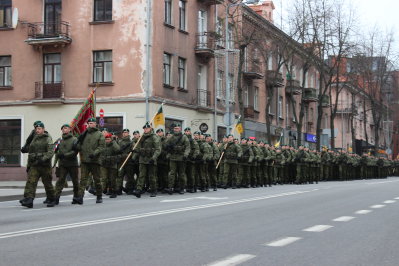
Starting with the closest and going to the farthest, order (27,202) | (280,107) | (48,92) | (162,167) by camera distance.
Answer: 1. (27,202)
2. (162,167)
3. (48,92)
4. (280,107)

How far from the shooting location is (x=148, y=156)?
17.8 m

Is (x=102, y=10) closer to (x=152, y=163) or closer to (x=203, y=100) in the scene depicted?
(x=203, y=100)

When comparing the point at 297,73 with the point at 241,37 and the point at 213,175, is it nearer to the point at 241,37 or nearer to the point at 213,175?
the point at 241,37

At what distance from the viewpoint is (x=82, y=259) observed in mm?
6664

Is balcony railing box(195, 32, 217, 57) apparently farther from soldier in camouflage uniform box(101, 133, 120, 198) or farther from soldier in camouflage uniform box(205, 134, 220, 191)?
soldier in camouflage uniform box(101, 133, 120, 198)

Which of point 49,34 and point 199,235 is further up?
point 49,34

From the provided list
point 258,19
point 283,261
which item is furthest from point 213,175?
point 258,19

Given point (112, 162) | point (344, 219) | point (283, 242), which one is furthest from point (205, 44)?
point (283, 242)

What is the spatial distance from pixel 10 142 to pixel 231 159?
41.9ft

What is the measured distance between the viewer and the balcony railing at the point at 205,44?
34688mm

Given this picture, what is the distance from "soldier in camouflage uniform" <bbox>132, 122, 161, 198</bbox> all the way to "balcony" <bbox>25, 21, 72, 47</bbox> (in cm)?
1420

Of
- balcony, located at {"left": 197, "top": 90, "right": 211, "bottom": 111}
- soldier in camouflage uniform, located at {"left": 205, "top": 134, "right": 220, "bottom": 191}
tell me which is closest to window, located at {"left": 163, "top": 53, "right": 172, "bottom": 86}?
balcony, located at {"left": 197, "top": 90, "right": 211, "bottom": 111}

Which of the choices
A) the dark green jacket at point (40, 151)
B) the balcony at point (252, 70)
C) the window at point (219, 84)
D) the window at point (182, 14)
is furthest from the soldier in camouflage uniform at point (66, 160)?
the balcony at point (252, 70)

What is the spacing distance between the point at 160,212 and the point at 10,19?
923 inches
